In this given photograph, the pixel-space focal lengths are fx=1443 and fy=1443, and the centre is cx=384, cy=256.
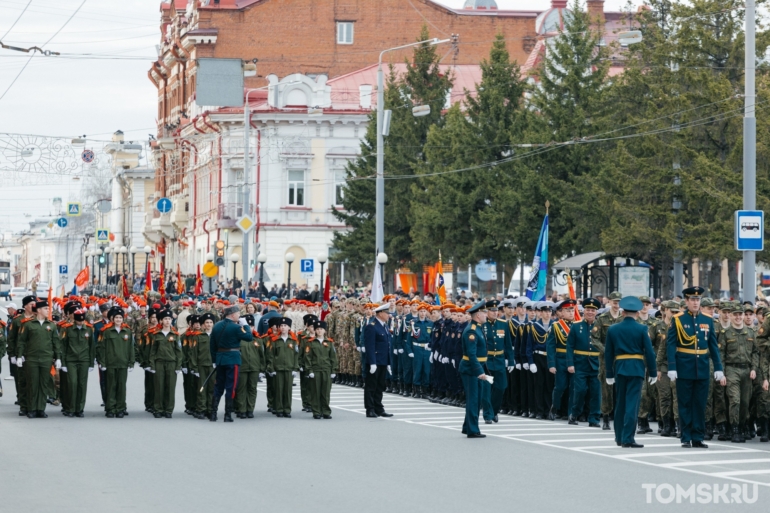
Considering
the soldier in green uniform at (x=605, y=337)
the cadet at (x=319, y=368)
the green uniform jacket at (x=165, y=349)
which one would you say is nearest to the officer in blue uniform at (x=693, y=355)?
the soldier in green uniform at (x=605, y=337)

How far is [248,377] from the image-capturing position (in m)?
22.7

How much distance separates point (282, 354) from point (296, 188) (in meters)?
48.5

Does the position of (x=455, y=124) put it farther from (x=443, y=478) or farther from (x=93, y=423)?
(x=443, y=478)

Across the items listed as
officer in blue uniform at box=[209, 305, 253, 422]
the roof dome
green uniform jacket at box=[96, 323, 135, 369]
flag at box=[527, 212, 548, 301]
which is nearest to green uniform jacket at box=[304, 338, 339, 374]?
officer in blue uniform at box=[209, 305, 253, 422]

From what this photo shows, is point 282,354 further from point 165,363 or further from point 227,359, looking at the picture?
point 165,363

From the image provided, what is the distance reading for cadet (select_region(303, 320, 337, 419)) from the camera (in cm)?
2222

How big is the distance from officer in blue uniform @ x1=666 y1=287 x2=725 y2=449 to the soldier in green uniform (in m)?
2.33

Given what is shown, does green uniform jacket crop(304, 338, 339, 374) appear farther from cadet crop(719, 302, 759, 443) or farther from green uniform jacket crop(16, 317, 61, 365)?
cadet crop(719, 302, 759, 443)

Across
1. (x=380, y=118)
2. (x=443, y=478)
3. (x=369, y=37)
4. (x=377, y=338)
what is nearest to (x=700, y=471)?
(x=443, y=478)

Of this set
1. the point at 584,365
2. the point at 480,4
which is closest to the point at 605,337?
the point at 584,365

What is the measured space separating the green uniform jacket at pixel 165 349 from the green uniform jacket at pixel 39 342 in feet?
4.90

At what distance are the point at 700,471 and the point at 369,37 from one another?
65839 mm

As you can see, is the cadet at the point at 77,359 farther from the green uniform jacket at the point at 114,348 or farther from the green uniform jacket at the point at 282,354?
the green uniform jacket at the point at 282,354

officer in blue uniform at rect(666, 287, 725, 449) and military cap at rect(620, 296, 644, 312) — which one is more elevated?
military cap at rect(620, 296, 644, 312)
